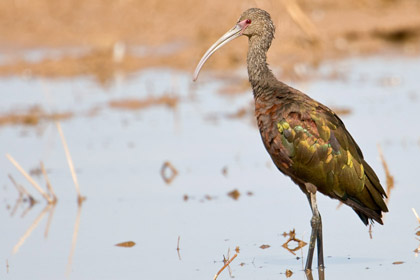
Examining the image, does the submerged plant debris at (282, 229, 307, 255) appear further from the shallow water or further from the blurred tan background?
the blurred tan background

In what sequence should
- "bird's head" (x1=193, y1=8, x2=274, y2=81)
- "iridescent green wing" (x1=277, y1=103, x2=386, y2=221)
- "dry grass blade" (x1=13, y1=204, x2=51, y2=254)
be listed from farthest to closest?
"dry grass blade" (x1=13, y1=204, x2=51, y2=254)
"bird's head" (x1=193, y1=8, x2=274, y2=81)
"iridescent green wing" (x1=277, y1=103, x2=386, y2=221)

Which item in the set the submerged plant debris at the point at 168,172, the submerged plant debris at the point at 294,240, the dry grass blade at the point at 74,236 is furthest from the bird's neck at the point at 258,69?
the submerged plant debris at the point at 168,172

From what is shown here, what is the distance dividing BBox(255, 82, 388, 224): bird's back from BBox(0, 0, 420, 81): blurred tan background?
32.7 ft

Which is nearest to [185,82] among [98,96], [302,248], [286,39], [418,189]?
[98,96]

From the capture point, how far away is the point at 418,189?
406 inches

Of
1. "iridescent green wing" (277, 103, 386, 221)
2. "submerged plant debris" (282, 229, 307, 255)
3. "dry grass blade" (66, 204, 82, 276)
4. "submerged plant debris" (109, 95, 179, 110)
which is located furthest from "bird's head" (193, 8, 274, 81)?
"submerged plant debris" (109, 95, 179, 110)

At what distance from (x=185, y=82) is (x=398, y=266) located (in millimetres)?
10197

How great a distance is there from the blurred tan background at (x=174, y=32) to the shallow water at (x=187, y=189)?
67.6 inches

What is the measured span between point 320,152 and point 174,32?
13744 mm

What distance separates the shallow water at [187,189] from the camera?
8422 mm

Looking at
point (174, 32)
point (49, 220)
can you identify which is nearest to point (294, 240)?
point (49, 220)

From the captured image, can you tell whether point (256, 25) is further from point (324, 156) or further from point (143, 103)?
point (143, 103)

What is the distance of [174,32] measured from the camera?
21.2m

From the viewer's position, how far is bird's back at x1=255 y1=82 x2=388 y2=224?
7.82 metres
